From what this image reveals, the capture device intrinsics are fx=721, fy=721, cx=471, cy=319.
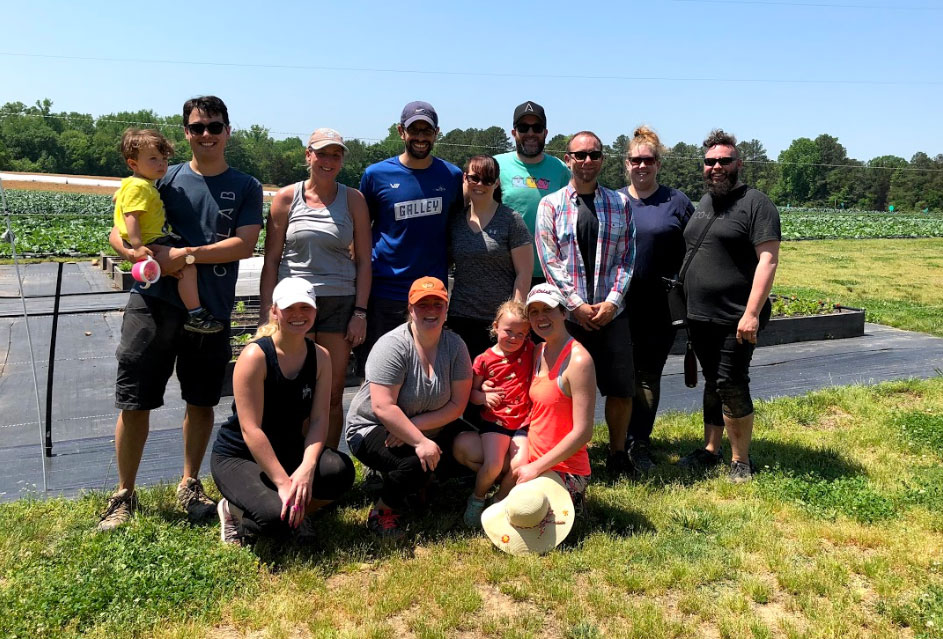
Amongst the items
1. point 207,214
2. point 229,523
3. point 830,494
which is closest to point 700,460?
point 830,494

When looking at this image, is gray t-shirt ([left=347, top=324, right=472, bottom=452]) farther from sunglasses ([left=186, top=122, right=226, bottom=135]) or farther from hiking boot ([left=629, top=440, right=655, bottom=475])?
hiking boot ([left=629, top=440, right=655, bottom=475])

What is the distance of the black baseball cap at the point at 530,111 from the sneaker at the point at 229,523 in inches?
113

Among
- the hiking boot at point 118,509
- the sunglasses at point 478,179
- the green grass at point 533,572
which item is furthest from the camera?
the sunglasses at point 478,179

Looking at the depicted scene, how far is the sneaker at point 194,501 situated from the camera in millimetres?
4059

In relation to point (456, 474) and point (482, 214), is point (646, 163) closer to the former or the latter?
point (482, 214)

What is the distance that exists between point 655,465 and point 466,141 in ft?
141

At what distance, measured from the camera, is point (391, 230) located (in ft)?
14.3

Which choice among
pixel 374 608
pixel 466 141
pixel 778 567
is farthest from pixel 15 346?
pixel 466 141

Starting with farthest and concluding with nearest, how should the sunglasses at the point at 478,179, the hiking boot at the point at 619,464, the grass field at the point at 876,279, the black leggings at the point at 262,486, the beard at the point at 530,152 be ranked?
the grass field at the point at 876,279, the hiking boot at the point at 619,464, the beard at the point at 530,152, the sunglasses at the point at 478,179, the black leggings at the point at 262,486

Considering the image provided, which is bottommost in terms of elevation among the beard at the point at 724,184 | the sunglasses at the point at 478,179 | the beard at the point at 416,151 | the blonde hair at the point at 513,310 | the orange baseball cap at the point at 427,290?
the blonde hair at the point at 513,310

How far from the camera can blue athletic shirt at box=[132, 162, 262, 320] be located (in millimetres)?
3947

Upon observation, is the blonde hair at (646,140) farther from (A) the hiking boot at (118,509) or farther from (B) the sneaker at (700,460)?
(A) the hiking boot at (118,509)

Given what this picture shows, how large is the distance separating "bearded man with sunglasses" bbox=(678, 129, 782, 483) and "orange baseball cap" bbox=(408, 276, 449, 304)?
6.00ft

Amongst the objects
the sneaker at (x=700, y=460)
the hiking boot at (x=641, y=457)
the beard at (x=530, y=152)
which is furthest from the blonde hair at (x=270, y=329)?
the sneaker at (x=700, y=460)
